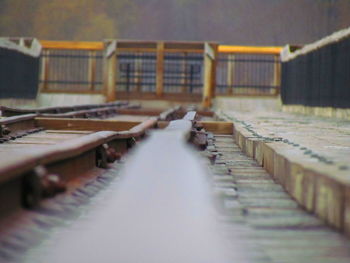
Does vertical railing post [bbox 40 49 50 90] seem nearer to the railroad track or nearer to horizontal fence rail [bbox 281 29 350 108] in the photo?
horizontal fence rail [bbox 281 29 350 108]

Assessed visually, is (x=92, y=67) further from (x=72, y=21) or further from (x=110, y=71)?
(x=72, y=21)

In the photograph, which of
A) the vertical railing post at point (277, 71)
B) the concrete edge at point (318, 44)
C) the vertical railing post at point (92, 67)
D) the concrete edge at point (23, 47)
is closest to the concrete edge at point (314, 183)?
the concrete edge at point (318, 44)

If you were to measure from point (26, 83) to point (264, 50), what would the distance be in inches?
A: 281

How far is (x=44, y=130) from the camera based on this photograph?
773 cm

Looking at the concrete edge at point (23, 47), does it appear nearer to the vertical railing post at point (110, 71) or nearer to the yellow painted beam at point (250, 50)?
the vertical railing post at point (110, 71)

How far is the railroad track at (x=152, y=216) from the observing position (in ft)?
5.90

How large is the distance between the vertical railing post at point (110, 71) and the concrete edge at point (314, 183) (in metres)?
14.1

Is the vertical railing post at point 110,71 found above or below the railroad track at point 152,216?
Result: above

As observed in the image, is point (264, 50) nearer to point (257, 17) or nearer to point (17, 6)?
point (257, 17)

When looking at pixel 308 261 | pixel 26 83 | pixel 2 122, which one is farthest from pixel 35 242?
pixel 26 83

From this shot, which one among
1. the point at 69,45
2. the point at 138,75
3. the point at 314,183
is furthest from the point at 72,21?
the point at 314,183

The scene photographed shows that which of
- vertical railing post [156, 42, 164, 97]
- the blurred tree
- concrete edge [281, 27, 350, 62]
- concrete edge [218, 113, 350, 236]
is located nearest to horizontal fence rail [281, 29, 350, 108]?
concrete edge [281, 27, 350, 62]

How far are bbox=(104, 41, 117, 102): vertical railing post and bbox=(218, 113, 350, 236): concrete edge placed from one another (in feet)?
46.4

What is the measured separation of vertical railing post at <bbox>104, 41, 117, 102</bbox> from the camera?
17781 mm
